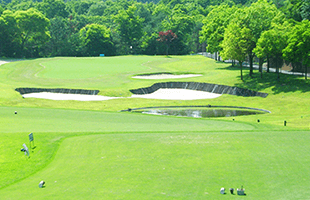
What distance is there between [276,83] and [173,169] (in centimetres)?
5285

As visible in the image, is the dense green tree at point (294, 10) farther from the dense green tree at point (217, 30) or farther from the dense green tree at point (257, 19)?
the dense green tree at point (217, 30)

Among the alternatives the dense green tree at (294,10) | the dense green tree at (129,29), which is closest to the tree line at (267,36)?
the dense green tree at (294,10)

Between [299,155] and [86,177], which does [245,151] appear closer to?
[299,155]

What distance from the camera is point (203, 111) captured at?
4875 cm

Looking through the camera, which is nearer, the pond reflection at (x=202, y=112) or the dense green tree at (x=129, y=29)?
the pond reflection at (x=202, y=112)

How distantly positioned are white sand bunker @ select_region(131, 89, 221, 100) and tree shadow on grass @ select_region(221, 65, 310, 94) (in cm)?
648

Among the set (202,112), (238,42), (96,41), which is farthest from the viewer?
(96,41)

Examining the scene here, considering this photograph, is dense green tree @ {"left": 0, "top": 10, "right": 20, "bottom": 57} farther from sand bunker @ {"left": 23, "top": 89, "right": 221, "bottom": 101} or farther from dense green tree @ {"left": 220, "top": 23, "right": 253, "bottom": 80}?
dense green tree @ {"left": 220, "top": 23, "right": 253, "bottom": 80}

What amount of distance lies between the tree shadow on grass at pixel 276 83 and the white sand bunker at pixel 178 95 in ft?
21.3

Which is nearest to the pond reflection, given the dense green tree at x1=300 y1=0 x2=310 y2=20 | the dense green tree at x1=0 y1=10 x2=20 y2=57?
the dense green tree at x1=300 y1=0 x2=310 y2=20

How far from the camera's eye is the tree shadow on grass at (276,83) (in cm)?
5853

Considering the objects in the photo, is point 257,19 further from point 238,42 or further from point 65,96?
point 65,96

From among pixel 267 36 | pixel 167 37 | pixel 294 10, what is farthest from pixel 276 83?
pixel 167 37

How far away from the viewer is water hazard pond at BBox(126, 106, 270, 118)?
152 feet
